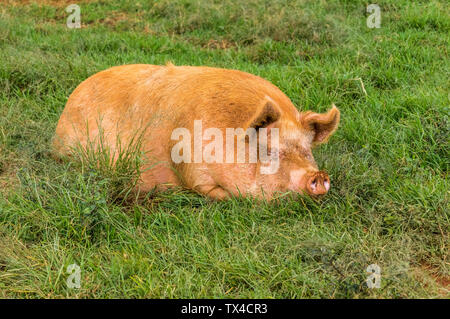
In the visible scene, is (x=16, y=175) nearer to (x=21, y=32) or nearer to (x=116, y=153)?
(x=116, y=153)

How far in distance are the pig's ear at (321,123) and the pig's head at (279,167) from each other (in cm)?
2

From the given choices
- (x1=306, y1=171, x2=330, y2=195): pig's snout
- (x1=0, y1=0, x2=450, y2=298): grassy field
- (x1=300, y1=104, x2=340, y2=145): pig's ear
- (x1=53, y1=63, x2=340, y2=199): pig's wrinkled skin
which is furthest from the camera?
(x1=300, y1=104, x2=340, y2=145): pig's ear

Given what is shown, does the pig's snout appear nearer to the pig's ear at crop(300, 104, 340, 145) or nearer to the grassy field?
the grassy field

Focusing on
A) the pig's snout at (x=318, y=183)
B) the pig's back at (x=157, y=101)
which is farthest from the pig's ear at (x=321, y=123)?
the pig's snout at (x=318, y=183)

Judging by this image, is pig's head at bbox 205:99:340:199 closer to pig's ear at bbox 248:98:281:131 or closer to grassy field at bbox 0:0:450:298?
pig's ear at bbox 248:98:281:131

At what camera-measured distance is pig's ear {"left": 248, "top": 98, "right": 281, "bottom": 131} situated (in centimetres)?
387

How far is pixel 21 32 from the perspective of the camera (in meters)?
8.27

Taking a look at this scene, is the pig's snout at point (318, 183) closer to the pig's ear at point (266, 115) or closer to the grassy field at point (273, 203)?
the grassy field at point (273, 203)

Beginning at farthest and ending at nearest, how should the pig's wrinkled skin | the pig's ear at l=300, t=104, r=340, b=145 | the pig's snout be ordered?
the pig's ear at l=300, t=104, r=340, b=145 → the pig's wrinkled skin → the pig's snout

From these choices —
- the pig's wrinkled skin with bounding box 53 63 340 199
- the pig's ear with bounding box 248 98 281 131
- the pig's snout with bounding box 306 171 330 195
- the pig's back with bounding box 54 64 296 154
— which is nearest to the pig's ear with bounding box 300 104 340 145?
the pig's wrinkled skin with bounding box 53 63 340 199

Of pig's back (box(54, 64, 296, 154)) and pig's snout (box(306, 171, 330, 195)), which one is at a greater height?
pig's back (box(54, 64, 296, 154))

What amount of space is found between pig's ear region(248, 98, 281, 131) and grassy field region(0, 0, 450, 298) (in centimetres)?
57

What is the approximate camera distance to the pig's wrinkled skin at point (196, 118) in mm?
4016

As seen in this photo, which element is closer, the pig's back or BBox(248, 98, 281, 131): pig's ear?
BBox(248, 98, 281, 131): pig's ear
